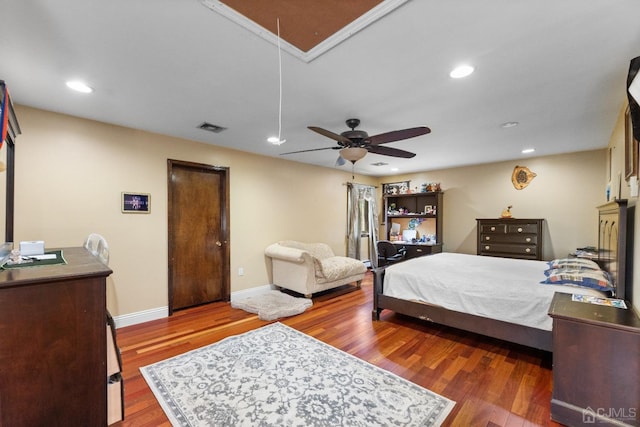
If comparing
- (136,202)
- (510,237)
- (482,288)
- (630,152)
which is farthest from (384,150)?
(510,237)

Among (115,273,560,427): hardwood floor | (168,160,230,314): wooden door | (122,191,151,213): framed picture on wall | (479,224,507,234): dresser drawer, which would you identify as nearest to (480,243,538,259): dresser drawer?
(479,224,507,234): dresser drawer

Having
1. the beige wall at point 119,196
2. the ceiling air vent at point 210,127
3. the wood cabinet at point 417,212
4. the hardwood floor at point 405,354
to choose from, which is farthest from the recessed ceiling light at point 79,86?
the wood cabinet at point 417,212

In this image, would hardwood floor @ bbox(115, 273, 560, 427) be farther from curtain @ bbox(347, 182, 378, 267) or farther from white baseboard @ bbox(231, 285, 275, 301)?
curtain @ bbox(347, 182, 378, 267)

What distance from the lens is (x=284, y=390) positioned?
6.77 ft

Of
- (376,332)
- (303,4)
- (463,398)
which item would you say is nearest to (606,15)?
(303,4)

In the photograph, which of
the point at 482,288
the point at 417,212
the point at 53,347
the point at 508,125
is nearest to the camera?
the point at 53,347

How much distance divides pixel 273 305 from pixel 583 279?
11.4ft

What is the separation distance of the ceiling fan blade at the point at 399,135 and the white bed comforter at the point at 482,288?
162 cm

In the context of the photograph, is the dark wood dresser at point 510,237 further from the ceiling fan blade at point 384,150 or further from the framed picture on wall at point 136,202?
the framed picture on wall at point 136,202

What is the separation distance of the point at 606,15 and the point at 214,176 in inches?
167

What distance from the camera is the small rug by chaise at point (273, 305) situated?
358 centimetres

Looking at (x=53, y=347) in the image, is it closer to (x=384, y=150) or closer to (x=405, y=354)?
(x=405, y=354)

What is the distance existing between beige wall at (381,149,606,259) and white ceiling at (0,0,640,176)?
1353 millimetres

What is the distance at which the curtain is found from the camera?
21.1ft
